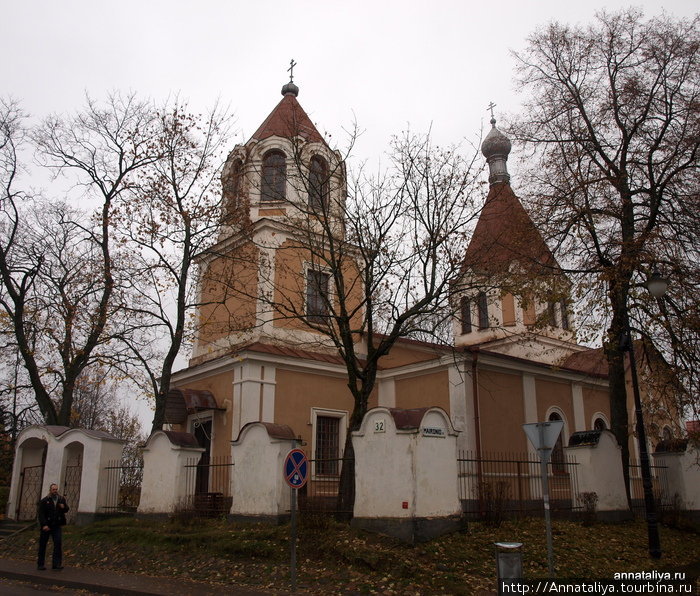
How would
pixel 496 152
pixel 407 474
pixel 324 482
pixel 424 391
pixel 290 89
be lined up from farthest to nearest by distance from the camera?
pixel 496 152
pixel 290 89
pixel 424 391
pixel 324 482
pixel 407 474

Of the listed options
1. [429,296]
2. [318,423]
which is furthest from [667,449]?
[318,423]

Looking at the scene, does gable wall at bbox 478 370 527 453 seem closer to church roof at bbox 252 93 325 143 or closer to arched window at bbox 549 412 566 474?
arched window at bbox 549 412 566 474

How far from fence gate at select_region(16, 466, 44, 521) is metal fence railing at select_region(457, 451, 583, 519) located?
12.0 m

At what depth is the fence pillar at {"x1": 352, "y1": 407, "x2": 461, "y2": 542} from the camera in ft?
38.3

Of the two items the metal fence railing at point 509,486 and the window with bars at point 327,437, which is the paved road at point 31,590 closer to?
the metal fence railing at point 509,486

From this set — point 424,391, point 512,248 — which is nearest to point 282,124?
point 512,248

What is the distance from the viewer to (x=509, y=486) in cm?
1697

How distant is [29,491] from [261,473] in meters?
9.47

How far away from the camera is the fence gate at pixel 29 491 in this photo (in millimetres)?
18500

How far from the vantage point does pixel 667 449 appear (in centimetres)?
1806

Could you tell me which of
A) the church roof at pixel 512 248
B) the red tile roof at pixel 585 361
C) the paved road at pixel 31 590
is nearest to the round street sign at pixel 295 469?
the paved road at pixel 31 590

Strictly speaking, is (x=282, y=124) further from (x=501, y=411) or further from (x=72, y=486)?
(x=72, y=486)

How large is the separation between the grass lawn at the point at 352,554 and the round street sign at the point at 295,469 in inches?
63.3

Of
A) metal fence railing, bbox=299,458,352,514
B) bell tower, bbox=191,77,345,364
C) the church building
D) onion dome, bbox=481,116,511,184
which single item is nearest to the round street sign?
metal fence railing, bbox=299,458,352,514
